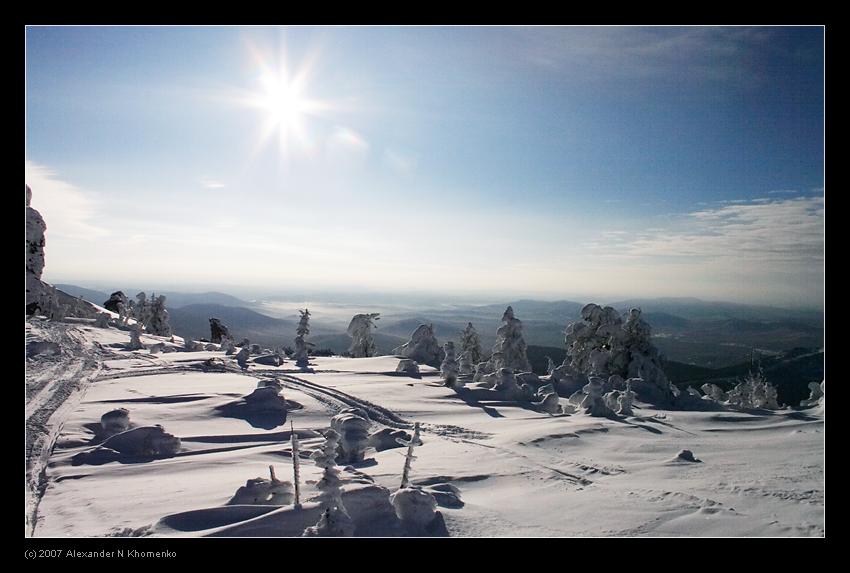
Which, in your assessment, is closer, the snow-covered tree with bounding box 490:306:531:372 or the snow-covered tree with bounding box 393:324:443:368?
the snow-covered tree with bounding box 490:306:531:372

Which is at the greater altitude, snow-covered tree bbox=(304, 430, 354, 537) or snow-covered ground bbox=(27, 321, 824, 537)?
snow-covered tree bbox=(304, 430, 354, 537)

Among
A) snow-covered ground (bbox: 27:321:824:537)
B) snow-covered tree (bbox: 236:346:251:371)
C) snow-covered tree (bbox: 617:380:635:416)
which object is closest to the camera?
snow-covered ground (bbox: 27:321:824:537)

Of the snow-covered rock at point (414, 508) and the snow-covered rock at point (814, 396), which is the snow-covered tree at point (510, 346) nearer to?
the snow-covered rock at point (814, 396)

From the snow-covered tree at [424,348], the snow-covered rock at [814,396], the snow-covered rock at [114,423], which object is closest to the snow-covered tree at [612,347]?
the snow-covered rock at [814,396]

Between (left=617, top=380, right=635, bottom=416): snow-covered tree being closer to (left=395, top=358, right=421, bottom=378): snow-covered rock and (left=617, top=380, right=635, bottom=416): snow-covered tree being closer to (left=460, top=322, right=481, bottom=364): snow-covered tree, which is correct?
(left=395, top=358, right=421, bottom=378): snow-covered rock

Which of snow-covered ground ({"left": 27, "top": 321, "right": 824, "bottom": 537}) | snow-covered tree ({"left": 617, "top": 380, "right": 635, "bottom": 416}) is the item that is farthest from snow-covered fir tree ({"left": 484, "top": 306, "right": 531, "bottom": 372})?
snow-covered tree ({"left": 617, "top": 380, "right": 635, "bottom": 416})

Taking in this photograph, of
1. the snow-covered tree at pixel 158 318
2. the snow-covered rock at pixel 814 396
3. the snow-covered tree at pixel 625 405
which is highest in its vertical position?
the snow-covered tree at pixel 158 318

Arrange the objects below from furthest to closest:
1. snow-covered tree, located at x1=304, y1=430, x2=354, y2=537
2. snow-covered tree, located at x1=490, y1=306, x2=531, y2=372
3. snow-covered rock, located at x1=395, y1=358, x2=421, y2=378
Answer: snow-covered tree, located at x1=490, y1=306, x2=531, y2=372
snow-covered rock, located at x1=395, y1=358, x2=421, y2=378
snow-covered tree, located at x1=304, y1=430, x2=354, y2=537
